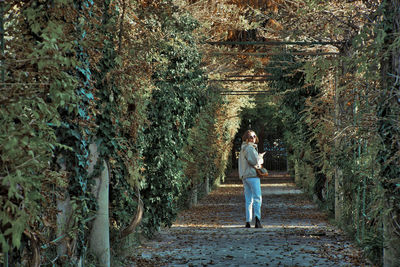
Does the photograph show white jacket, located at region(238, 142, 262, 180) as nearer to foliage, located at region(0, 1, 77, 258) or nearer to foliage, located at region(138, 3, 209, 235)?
foliage, located at region(138, 3, 209, 235)

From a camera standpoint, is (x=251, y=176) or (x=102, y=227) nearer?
(x=102, y=227)

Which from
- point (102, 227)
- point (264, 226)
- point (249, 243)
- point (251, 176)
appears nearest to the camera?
point (102, 227)

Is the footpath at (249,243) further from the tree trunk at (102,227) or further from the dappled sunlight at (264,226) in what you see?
the tree trunk at (102,227)

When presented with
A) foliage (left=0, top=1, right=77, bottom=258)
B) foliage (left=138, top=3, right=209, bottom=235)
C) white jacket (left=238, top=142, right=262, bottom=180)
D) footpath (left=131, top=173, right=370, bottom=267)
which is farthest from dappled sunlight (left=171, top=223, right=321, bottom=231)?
foliage (left=0, top=1, right=77, bottom=258)

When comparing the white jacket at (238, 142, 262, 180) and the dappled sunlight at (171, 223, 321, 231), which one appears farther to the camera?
the dappled sunlight at (171, 223, 321, 231)

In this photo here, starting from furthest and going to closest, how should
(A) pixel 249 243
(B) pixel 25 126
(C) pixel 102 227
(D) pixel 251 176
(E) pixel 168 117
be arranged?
(D) pixel 251 176 → (A) pixel 249 243 → (E) pixel 168 117 → (C) pixel 102 227 → (B) pixel 25 126

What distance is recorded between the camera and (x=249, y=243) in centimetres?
962

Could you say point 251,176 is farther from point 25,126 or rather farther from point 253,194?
point 25,126

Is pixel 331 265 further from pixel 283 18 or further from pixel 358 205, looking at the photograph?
pixel 283 18

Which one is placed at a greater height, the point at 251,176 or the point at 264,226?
the point at 251,176

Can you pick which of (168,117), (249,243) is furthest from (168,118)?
(249,243)

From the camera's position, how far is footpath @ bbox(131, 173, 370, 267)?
7.97 metres

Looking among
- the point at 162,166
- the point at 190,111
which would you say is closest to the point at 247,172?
the point at 190,111

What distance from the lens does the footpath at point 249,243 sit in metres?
7.97
